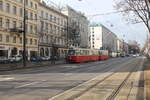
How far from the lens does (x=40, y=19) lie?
65.1 meters

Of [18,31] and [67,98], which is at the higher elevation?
[18,31]

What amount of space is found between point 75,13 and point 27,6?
37.2 meters

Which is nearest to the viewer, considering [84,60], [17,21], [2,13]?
[84,60]

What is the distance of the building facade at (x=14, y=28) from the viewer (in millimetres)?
49594

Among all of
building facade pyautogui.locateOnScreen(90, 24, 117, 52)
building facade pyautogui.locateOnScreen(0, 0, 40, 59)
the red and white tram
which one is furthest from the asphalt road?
building facade pyautogui.locateOnScreen(90, 24, 117, 52)

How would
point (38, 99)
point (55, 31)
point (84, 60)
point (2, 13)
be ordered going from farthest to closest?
point (55, 31)
point (2, 13)
point (84, 60)
point (38, 99)

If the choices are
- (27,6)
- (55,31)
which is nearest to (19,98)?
(27,6)

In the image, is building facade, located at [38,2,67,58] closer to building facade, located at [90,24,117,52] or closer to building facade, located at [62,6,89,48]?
building facade, located at [62,6,89,48]

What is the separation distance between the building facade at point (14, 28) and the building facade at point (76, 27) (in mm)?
10495

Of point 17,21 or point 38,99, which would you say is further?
point 17,21

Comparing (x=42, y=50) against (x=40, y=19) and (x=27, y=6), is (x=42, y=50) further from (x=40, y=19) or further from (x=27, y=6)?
(x=27, y=6)

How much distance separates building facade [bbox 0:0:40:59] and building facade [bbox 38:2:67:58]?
3.62 meters

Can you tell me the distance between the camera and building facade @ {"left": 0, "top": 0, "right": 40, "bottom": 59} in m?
Result: 49.6

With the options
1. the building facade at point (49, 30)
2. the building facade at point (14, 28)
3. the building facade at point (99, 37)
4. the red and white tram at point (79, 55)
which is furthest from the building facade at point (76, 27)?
the building facade at point (99, 37)
